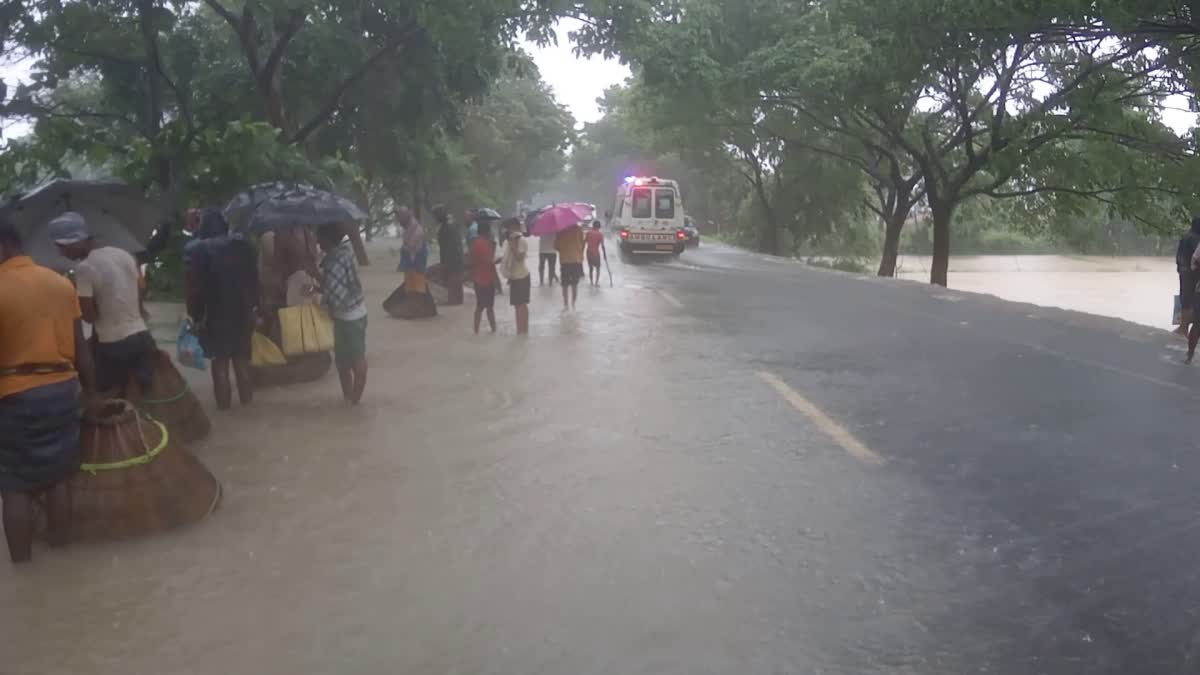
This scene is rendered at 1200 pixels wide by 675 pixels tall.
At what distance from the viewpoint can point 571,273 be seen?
1698 cm

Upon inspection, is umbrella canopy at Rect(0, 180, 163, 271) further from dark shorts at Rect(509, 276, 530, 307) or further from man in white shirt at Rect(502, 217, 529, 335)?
dark shorts at Rect(509, 276, 530, 307)

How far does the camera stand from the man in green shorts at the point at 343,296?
8945mm

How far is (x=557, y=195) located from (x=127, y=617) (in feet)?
472

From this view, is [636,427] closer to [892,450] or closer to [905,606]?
[892,450]

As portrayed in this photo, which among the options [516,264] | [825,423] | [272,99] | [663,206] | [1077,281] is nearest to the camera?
[825,423]

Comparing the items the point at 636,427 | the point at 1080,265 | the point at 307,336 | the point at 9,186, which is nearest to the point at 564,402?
the point at 636,427

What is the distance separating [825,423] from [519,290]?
5.97m

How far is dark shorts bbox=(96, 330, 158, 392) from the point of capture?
23.4 ft

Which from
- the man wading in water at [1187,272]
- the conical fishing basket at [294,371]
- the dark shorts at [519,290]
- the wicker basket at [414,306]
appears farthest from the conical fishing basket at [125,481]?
the man wading in water at [1187,272]

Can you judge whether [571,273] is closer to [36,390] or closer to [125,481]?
[125,481]

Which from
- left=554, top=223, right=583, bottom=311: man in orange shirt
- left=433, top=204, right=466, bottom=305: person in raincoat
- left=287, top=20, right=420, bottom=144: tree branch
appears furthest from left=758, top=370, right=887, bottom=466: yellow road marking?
left=287, top=20, right=420, bottom=144: tree branch

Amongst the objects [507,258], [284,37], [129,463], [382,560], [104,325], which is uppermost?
[284,37]

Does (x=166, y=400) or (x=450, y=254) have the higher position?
(x=450, y=254)

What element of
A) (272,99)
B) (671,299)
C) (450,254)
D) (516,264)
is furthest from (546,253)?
(516,264)
